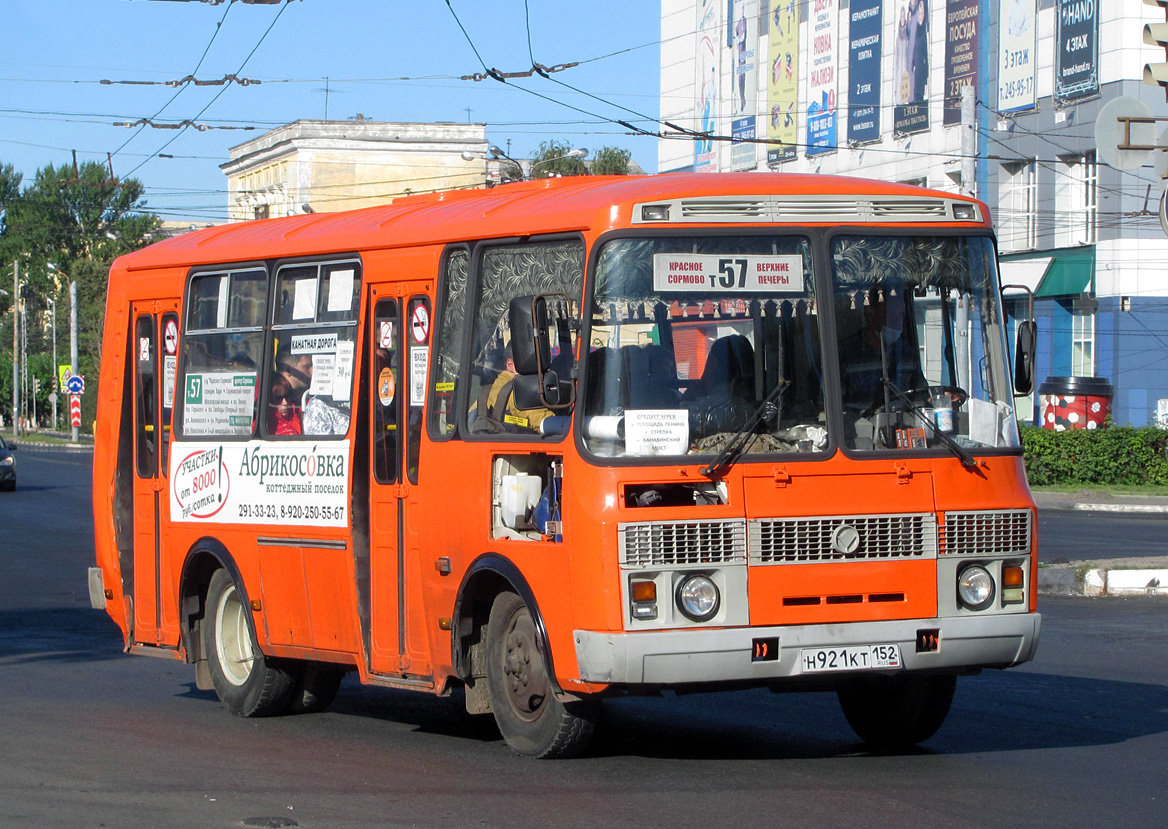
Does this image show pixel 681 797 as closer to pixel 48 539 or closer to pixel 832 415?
pixel 832 415

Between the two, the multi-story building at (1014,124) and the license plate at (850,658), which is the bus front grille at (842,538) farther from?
the multi-story building at (1014,124)

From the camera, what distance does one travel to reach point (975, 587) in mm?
7609

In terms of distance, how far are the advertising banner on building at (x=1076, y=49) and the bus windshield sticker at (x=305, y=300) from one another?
3529cm

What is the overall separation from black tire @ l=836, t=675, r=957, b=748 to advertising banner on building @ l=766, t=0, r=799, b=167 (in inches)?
1863

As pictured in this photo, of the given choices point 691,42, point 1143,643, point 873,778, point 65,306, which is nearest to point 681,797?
point 873,778

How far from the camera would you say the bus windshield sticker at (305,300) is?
31.1 feet

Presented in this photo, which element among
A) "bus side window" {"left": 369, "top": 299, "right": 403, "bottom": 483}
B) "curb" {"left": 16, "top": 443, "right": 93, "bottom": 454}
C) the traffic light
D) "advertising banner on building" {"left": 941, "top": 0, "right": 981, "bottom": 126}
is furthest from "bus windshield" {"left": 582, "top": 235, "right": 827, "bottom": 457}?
"curb" {"left": 16, "top": 443, "right": 93, "bottom": 454}

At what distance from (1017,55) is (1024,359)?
3892 cm

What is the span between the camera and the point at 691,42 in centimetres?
6438

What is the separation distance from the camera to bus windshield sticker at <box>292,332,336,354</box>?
930 cm

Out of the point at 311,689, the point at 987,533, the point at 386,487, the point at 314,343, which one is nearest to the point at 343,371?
the point at 314,343

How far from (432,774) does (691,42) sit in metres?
59.0

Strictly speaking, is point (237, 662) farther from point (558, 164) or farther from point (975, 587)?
point (558, 164)

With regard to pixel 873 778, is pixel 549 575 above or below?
above
